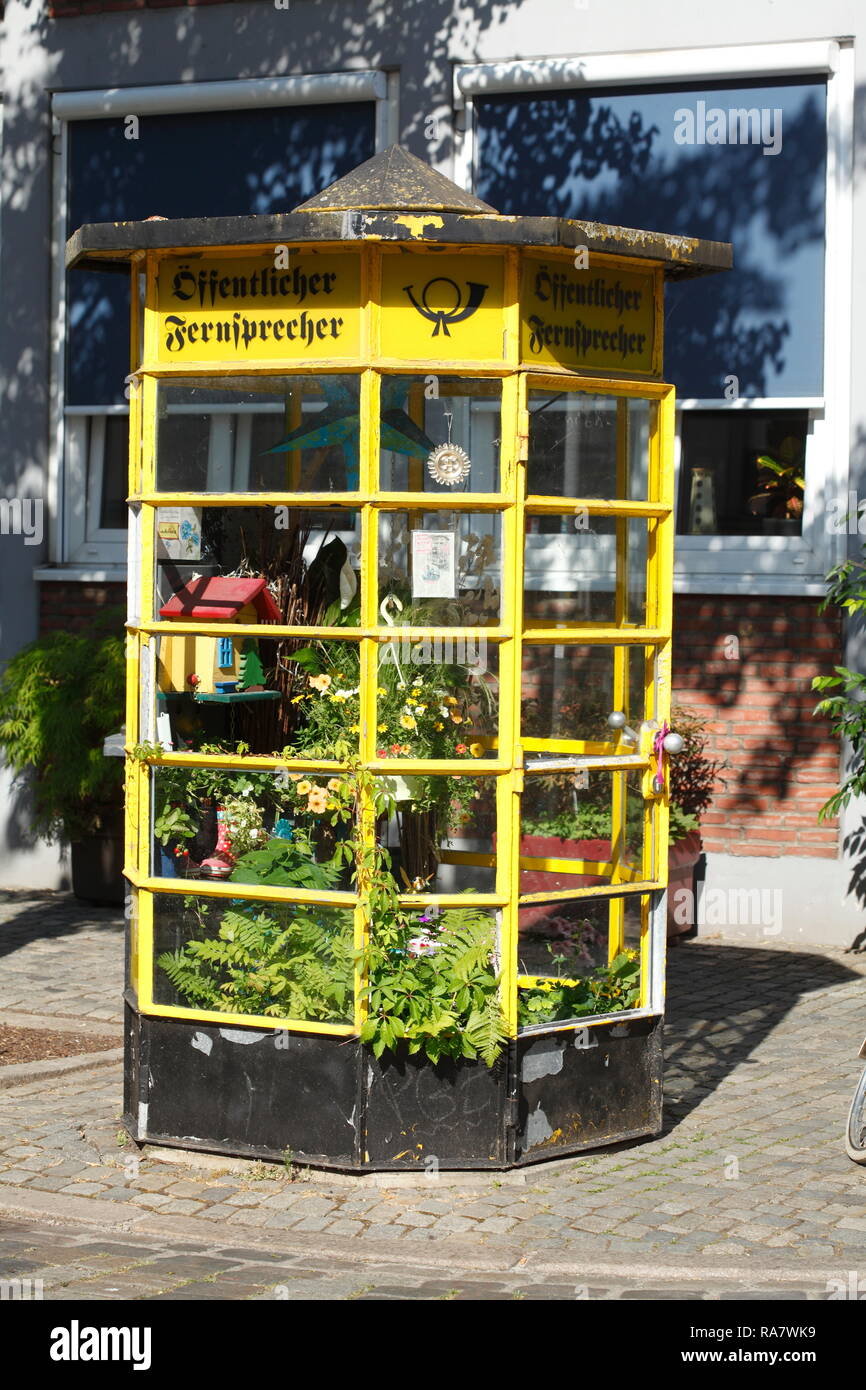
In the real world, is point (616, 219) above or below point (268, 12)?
below

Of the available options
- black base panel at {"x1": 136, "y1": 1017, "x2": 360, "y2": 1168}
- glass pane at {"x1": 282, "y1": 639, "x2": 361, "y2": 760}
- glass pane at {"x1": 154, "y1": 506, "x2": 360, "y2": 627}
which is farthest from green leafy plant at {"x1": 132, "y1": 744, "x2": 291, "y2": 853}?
black base panel at {"x1": 136, "y1": 1017, "x2": 360, "y2": 1168}

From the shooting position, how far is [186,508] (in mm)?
6379

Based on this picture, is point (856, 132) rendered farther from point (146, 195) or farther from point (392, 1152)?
point (392, 1152)

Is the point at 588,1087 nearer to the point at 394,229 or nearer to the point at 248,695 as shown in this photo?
the point at 248,695

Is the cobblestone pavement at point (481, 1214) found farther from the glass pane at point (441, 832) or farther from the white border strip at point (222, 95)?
the white border strip at point (222, 95)

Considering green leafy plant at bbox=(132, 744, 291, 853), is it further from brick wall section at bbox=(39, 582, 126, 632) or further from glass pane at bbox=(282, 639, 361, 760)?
brick wall section at bbox=(39, 582, 126, 632)

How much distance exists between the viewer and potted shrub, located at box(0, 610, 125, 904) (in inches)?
459

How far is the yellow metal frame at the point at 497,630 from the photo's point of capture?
19.9ft

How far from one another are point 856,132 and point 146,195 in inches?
190

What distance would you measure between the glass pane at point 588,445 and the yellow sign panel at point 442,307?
0.27 metres

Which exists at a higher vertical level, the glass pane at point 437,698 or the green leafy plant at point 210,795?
the glass pane at point 437,698

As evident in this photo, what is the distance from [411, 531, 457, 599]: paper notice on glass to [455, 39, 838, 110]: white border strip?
592 centimetres

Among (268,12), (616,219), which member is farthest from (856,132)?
(268,12)

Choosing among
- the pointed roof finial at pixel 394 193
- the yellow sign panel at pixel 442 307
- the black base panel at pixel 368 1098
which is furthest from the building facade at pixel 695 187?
the yellow sign panel at pixel 442 307
